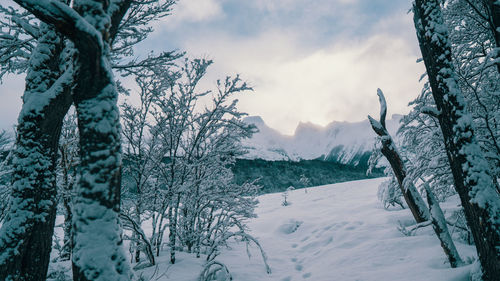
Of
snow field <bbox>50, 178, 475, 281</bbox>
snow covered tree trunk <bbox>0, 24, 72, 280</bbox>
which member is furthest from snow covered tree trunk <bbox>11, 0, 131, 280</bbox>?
snow field <bbox>50, 178, 475, 281</bbox>

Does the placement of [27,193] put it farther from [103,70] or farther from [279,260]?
[279,260]

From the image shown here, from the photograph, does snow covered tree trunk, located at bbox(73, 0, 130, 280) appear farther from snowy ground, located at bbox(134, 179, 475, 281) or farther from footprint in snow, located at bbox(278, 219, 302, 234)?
footprint in snow, located at bbox(278, 219, 302, 234)

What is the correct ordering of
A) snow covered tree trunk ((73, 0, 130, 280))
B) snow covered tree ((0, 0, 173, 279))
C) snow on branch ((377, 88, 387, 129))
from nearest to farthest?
snow covered tree trunk ((73, 0, 130, 280))
snow covered tree ((0, 0, 173, 279))
snow on branch ((377, 88, 387, 129))

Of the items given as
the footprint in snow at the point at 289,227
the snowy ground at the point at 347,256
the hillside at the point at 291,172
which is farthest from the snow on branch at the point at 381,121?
the hillside at the point at 291,172

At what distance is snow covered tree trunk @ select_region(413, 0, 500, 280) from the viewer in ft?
9.57

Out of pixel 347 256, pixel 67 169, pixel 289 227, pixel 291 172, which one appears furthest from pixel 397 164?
pixel 291 172

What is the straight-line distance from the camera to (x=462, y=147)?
3.15m

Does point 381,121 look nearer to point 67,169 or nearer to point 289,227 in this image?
point 289,227

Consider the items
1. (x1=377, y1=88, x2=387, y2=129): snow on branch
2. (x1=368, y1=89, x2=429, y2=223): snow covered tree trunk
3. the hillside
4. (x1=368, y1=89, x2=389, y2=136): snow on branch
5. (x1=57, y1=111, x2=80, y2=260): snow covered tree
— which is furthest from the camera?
the hillside

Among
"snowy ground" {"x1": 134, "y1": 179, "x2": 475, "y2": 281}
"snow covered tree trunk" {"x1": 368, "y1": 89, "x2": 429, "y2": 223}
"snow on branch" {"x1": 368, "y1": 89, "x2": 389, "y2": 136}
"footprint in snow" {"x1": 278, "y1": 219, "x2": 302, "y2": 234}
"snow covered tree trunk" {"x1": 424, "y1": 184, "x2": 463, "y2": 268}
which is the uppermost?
"snow on branch" {"x1": 368, "y1": 89, "x2": 389, "y2": 136}

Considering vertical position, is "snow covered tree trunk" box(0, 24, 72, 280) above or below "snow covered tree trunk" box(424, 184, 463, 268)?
above

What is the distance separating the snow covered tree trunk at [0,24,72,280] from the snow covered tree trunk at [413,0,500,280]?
453cm

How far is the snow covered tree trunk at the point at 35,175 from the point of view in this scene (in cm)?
263

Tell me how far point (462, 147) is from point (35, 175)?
5038mm
